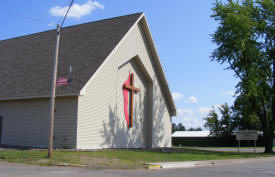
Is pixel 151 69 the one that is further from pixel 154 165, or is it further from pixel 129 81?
pixel 154 165

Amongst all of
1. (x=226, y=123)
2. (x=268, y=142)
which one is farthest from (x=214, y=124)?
(x=268, y=142)

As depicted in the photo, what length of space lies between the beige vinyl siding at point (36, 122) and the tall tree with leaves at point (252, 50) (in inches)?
688

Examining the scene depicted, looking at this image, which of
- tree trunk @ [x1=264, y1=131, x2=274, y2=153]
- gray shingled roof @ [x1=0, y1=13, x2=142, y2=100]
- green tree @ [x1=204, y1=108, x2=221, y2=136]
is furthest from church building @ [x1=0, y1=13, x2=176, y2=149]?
green tree @ [x1=204, y1=108, x2=221, y2=136]

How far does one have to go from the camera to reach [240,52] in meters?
31.7

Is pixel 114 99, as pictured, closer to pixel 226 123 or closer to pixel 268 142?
pixel 268 142

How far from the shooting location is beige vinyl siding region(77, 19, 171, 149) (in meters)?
21.3

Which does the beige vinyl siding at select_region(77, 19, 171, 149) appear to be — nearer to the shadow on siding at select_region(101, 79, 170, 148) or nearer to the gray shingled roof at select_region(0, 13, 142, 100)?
the shadow on siding at select_region(101, 79, 170, 148)

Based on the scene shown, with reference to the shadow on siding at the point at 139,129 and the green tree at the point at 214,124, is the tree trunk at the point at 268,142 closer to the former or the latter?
the shadow on siding at the point at 139,129

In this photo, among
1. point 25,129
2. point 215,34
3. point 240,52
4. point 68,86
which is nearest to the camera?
point 68,86

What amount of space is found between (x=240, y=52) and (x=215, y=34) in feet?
11.6

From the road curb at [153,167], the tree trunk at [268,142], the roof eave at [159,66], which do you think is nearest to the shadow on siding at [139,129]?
the roof eave at [159,66]

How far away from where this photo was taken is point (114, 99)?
80.6ft

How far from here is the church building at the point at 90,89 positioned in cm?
2097

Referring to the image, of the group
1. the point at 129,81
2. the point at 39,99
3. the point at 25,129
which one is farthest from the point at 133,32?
the point at 25,129
